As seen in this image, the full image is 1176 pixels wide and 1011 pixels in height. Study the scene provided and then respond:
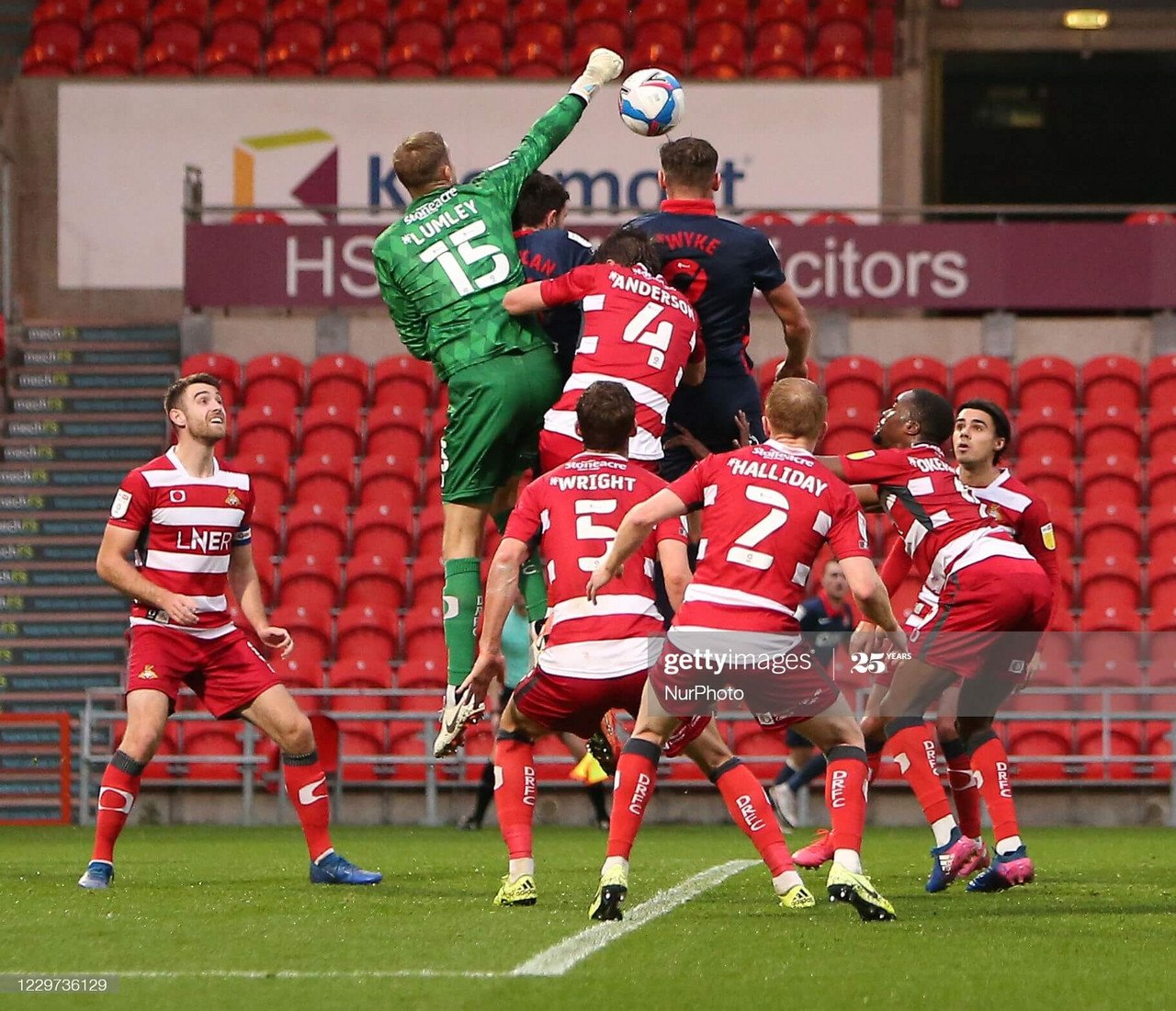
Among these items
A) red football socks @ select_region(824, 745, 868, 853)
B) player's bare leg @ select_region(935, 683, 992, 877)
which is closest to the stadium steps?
player's bare leg @ select_region(935, 683, 992, 877)

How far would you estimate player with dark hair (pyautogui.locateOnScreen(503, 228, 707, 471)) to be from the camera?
7.83 meters

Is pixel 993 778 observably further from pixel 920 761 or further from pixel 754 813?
pixel 754 813

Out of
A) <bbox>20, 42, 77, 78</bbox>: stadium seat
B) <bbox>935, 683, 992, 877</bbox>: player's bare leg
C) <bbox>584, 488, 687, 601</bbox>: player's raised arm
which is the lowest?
<bbox>935, 683, 992, 877</bbox>: player's bare leg

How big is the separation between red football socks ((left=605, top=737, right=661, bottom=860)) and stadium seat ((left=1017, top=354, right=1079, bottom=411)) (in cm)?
1086

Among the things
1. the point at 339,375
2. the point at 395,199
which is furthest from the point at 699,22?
the point at 339,375

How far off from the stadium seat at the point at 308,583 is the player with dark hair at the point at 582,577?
8.83 meters

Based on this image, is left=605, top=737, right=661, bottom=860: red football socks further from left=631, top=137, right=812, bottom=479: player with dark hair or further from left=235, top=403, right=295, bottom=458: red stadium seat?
left=235, top=403, right=295, bottom=458: red stadium seat

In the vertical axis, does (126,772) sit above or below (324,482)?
below

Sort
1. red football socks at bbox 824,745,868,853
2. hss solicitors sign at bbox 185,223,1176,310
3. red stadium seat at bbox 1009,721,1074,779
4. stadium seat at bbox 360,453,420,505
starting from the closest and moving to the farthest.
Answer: red football socks at bbox 824,745,868,853, red stadium seat at bbox 1009,721,1074,779, stadium seat at bbox 360,453,420,505, hss solicitors sign at bbox 185,223,1176,310

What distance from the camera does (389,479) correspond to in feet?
54.6

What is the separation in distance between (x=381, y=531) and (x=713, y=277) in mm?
8213

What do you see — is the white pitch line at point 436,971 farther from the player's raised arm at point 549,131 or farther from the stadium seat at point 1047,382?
the stadium seat at point 1047,382

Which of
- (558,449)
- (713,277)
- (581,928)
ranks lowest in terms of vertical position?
(581,928)

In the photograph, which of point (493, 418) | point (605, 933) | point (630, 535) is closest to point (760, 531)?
point (630, 535)
